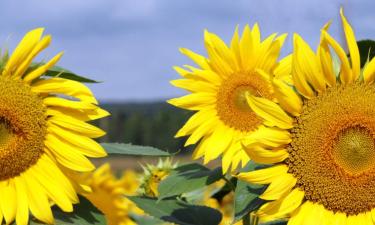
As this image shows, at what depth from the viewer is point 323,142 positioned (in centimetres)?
307

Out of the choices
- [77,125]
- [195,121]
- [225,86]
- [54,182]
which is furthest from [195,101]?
[54,182]

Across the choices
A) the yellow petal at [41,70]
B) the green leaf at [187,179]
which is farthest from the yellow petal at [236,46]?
the yellow petal at [41,70]

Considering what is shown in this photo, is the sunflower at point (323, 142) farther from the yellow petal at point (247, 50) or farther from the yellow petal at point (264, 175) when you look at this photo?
the yellow petal at point (247, 50)

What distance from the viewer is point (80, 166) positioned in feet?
10.8

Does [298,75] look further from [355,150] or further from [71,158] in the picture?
[71,158]

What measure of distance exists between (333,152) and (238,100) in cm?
114

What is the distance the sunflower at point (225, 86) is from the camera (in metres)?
3.96

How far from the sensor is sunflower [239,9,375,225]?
2.98 metres

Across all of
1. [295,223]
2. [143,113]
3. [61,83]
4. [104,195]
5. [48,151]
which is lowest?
[143,113]

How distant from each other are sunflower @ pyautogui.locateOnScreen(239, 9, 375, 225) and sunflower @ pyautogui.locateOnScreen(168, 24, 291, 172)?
2.78ft

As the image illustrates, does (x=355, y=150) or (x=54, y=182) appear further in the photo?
(x=54, y=182)

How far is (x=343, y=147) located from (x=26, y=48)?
1.29 metres

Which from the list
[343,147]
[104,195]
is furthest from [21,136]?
[104,195]

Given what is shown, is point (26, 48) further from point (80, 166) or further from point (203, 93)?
point (203, 93)
